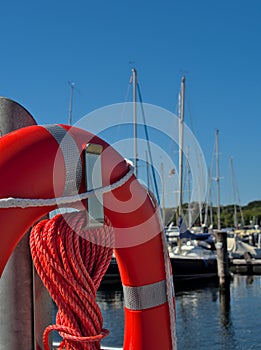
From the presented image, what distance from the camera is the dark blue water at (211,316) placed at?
8688mm

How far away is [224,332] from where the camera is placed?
9344 mm

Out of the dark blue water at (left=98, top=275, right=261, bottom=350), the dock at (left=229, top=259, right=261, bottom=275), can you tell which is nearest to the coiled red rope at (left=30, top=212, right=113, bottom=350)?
the dark blue water at (left=98, top=275, right=261, bottom=350)

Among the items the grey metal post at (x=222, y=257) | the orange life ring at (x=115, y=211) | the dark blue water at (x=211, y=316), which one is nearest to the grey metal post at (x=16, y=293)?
the orange life ring at (x=115, y=211)

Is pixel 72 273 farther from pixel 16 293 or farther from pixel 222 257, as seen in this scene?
pixel 222 257

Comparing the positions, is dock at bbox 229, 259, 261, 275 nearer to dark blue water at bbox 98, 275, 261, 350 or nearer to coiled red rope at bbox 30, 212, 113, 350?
dark blue water at bbox 98, 275, 261, 350

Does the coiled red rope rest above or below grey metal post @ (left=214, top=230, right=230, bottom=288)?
above

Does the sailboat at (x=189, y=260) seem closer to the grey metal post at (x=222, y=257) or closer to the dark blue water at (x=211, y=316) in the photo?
the dark blue water at (x=211, y=316)

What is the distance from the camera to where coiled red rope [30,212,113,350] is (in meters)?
1.61

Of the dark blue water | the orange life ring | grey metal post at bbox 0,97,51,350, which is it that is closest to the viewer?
the orange life ring

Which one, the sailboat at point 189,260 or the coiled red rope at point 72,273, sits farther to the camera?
the sailboat at point 189,260

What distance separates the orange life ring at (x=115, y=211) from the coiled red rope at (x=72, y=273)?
10 cm

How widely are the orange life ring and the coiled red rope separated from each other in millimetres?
103

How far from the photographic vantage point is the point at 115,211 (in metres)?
1.65

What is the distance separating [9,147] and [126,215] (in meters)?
0.45
